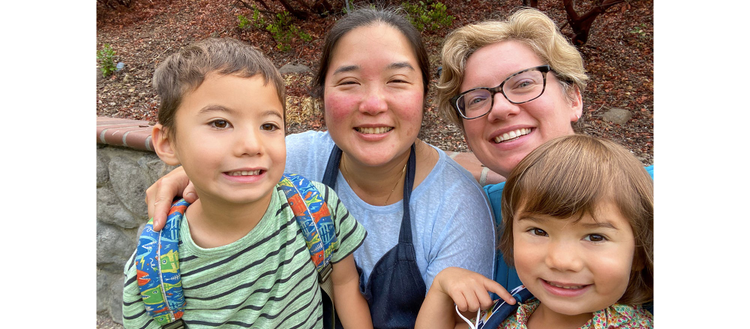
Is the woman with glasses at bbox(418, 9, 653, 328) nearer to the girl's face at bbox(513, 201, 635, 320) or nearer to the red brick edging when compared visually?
the girl's face at bbox(513, 201, 635, 320)

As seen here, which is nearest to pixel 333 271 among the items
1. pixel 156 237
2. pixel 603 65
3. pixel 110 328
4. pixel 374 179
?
pixel 374 179

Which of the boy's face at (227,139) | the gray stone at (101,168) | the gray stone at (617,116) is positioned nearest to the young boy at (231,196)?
the boy's face at (227,139)

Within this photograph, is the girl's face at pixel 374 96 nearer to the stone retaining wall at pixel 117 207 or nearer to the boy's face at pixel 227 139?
the boy's face at pixel 227 139

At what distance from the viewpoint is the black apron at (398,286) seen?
1868mm

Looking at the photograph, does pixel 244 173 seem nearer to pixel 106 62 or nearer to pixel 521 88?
pixel 521 88

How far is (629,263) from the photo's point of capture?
1291mm

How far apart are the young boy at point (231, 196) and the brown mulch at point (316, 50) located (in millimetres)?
1227

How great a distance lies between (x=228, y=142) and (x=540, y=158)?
3.18ft

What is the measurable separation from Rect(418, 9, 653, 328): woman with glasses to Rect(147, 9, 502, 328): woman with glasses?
0.59ft

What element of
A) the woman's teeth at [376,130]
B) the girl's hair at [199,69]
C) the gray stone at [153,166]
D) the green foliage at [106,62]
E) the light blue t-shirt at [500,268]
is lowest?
the gray stone at [153,166]

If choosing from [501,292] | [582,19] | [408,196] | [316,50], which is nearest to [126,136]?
[408,196]

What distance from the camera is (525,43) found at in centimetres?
196

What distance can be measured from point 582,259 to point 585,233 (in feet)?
0.24

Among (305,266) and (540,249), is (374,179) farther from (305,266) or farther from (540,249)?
(540,249)
